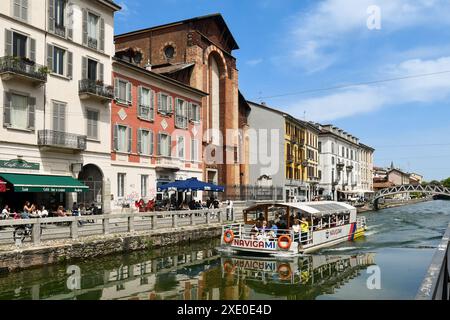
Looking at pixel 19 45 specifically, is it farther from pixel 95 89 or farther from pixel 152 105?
pixel 152 105

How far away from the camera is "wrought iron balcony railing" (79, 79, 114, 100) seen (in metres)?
27.6

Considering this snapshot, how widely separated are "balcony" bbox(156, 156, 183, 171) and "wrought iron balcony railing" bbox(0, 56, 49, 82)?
494 inches

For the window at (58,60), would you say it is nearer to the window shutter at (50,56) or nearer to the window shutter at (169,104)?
the window shutter at (50,56)

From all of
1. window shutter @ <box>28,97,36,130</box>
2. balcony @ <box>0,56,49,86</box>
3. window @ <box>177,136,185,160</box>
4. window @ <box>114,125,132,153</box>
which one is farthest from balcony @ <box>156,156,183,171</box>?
balcony @ <box>0,56,49,86</box>

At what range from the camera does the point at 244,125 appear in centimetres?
5475

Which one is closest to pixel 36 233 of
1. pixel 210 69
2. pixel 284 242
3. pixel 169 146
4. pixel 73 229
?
pixel 73 229

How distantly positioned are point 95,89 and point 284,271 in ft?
55.8

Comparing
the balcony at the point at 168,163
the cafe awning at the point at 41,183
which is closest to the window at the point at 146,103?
the balcony at the point at 168,163

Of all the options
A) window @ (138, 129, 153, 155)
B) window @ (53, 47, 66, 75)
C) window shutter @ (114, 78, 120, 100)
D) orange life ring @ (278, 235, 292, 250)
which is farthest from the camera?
window @ (138, 129, 153, 155)

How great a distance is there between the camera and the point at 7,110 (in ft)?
76.0

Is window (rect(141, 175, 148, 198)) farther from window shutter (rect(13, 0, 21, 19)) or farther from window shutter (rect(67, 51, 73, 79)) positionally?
window shutter (rect(13, 0, 21, 19))

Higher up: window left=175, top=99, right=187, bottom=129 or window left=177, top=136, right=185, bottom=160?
window left=175, top=99, right=187, bottom=129

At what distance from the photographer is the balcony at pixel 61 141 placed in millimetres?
24734

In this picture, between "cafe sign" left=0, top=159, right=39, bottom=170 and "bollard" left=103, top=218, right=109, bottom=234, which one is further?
"cafe sign" left=0, top=159, right=39, bottom=170
